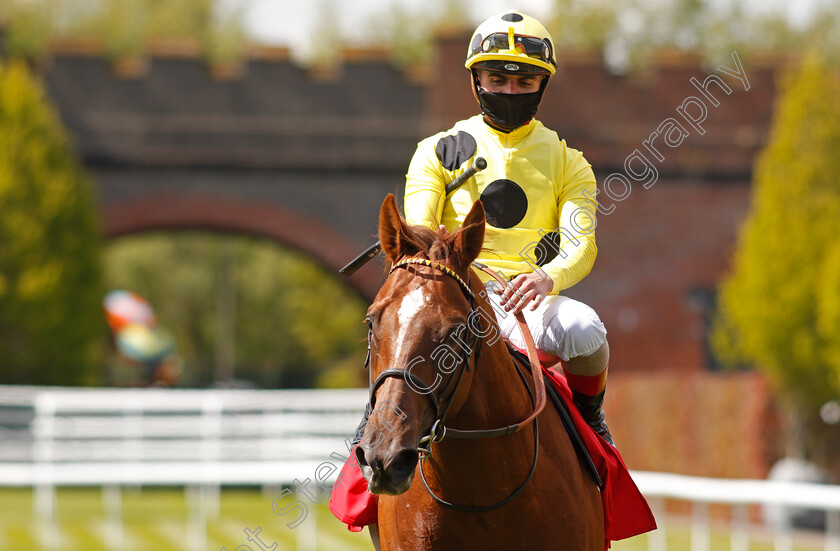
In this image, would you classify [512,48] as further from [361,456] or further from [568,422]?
[361,456]

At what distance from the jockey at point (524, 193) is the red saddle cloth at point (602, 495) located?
17 centimetres

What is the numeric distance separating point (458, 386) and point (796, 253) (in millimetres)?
13088

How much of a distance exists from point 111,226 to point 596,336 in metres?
18.9

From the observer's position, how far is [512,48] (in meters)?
4.24

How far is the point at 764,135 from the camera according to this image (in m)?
23.1

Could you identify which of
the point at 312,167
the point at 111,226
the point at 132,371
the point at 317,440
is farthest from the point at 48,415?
the point at 132,371

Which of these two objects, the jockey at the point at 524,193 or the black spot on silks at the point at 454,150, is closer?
the jockey at the point at 524,193

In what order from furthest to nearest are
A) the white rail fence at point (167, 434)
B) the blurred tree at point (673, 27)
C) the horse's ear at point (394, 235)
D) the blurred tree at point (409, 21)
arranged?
the blurred tree at point (409, 21)
the blurred tree at point (673, 27)
the white rail fence at point (167, 434)
the horse's ear at point (394, 235)

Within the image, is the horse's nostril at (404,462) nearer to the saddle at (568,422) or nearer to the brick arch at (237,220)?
the saddle at (568,422)

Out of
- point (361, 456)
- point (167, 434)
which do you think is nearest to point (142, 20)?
point (167, 434)

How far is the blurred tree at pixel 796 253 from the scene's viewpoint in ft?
48.9

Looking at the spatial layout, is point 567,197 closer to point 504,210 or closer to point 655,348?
point 504,210

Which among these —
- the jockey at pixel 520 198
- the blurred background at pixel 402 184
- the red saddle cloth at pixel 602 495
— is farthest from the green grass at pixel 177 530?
the jockey at pixel 520 198

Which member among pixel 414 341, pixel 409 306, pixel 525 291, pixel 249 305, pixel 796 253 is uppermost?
pixel 249 305
